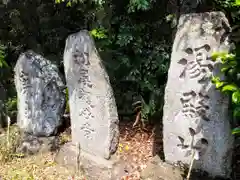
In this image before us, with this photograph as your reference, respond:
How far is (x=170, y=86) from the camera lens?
312cm

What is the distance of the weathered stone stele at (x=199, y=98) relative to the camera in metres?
2.84

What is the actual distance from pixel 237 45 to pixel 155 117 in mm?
1990

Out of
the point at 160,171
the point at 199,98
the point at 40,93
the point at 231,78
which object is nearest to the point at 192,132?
the point at 199,98

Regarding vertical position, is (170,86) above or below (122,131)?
above

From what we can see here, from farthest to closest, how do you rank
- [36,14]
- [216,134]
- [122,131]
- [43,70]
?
[36,14] < [122,131] < [43,70] < [216,134]

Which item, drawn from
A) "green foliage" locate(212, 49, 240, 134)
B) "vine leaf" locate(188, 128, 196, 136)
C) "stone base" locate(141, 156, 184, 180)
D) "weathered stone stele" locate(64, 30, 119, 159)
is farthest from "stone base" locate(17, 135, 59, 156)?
"green foliage" locate(212, 49, 240, 134)

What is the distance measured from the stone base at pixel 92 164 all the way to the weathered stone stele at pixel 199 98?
2.25ft

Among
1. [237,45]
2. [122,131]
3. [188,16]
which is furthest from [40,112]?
[237,45]

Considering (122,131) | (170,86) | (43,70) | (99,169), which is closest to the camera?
(170,86)

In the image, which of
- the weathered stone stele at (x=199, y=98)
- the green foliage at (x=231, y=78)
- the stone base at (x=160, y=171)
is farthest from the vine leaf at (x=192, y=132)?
the green foliage at (x=231, y=78)

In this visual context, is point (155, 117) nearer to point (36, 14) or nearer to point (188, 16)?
point (188, 16)

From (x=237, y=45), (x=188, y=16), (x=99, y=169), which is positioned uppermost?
(x=188, y=16)

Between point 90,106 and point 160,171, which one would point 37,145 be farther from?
point 160,171

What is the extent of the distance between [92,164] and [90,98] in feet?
2.34
